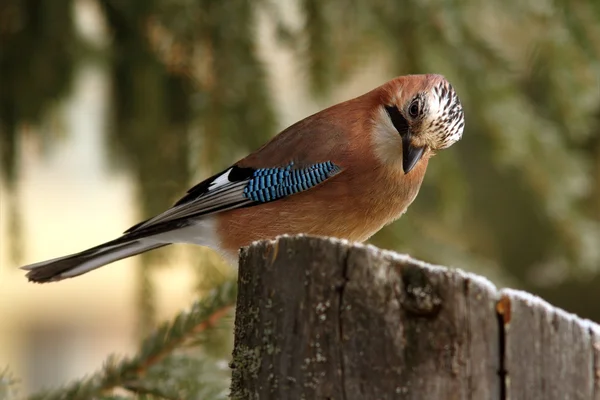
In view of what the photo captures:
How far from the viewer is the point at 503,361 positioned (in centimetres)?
186

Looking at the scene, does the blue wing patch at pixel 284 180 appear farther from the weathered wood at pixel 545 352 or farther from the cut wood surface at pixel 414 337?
the weathered wood at pixel 545 352

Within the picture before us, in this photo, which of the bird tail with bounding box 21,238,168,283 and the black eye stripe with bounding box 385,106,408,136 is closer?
the bird tail with bounding box 21,238,168,283

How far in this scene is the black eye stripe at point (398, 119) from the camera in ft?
11.4

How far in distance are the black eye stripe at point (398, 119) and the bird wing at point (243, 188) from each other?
28 cm

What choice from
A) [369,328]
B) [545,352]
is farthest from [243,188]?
[545,352]

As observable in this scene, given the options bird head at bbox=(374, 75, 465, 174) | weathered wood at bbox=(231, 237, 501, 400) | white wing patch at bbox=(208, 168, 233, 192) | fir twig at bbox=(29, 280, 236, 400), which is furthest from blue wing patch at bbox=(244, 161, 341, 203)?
weathered wood at bbox=(231, 237, 501, 400)

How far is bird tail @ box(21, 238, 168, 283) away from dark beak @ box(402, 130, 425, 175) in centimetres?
113

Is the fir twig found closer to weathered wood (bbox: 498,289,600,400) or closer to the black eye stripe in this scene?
the black eye stripe

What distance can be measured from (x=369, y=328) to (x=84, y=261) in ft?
5.95

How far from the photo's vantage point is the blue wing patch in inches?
136

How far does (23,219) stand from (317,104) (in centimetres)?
157

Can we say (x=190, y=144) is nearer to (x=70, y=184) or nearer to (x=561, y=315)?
(x=561, y=315)

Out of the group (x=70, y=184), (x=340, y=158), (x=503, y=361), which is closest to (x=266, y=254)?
(x=503, y=361)

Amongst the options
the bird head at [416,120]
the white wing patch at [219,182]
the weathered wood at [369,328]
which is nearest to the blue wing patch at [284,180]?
the white wing patch at [219,182]
